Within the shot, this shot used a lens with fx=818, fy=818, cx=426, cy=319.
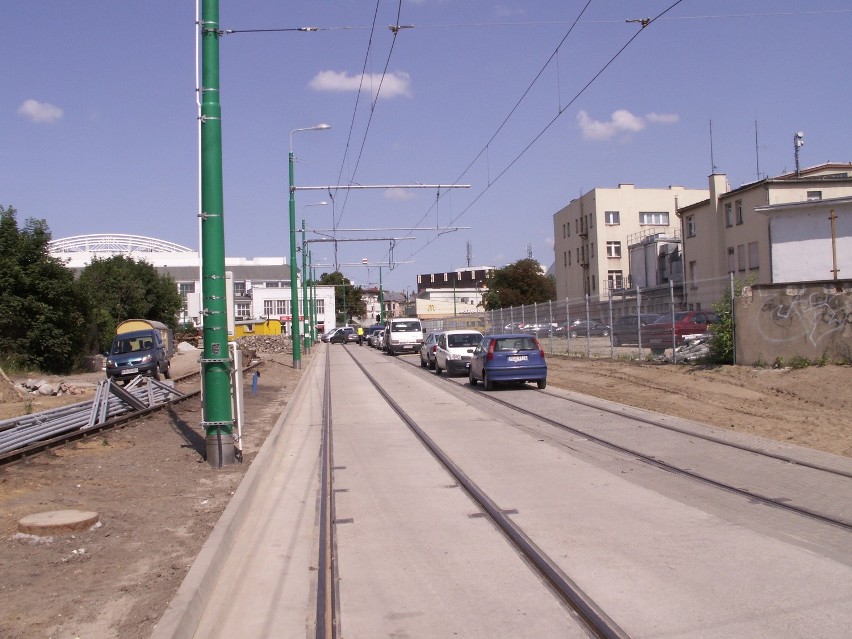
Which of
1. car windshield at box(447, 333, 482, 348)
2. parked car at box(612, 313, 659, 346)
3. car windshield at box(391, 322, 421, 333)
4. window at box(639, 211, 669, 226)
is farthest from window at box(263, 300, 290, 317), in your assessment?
parked car at box(612, 313, 659, 346)

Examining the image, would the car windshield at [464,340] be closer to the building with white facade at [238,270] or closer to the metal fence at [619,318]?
the metal fence at [619,318]

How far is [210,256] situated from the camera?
10.5 metres

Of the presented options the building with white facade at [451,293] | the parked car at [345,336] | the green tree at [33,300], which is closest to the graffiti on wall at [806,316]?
the green tree at [33,300]

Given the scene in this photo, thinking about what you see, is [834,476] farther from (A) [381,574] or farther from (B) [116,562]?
(B) [116,562]

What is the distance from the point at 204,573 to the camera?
5723 mm

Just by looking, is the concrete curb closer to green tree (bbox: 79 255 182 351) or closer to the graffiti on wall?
the graffiti on wall

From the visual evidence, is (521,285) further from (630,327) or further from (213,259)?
(213,259)

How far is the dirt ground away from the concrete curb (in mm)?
156

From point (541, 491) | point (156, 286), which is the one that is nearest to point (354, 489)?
point (541, 491)

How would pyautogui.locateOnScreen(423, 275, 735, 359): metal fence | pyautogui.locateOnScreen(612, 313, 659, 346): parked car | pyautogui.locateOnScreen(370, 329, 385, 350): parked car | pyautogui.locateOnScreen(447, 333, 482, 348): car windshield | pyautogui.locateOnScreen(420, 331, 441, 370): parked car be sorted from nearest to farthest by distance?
1. pyautogui.locateOnScreen(423, 275, 735, 359): metal fence
2. pyautogui.locateOnScreen(612, 313, 659, 346): parked car
3. pyautogui.locateOnScreen(447, 333, 482, 348): car windshield
4. pyautogui.locateOnScreen(420, 331, 441, 370): parked car
5. pyautogui.locateOnScreen(370, 329, 385, 350): parked car

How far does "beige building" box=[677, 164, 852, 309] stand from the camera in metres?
43.7

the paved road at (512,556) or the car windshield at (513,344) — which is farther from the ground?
the car windshield at (513,344)

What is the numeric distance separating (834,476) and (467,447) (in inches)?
200

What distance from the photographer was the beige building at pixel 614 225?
6988 centimetres
